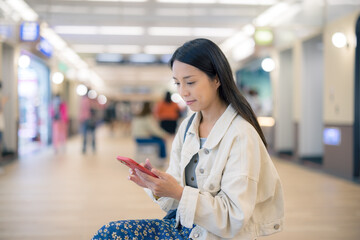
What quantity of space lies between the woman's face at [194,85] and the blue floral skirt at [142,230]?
1.62ft

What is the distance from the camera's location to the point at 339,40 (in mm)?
6352

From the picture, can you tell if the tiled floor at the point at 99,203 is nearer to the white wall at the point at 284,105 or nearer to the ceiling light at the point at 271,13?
the white wall at the point at 284,105

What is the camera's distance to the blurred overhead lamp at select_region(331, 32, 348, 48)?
625cm

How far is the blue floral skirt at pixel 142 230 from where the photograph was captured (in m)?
1.42

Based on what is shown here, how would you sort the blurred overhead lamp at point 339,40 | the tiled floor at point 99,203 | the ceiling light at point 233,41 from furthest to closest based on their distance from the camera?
the ceiling light at point 233,41 < the blurred overhead lamp at point 339,40 < the tiled floor at point 99,203

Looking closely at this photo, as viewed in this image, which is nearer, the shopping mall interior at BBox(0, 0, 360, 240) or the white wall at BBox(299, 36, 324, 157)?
the shopping mall interior at BBox(0, 0, 360, 240)

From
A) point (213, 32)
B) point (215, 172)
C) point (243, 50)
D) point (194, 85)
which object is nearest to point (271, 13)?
point (243, 50)

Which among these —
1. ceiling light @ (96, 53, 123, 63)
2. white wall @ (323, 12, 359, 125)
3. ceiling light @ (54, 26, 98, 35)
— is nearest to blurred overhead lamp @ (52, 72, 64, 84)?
ceiling light @ (54, 26, 98, 35)

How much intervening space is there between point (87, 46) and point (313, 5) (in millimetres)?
8254

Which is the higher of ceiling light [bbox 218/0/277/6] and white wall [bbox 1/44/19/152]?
ceiling light [bbox 218/0/277/6]

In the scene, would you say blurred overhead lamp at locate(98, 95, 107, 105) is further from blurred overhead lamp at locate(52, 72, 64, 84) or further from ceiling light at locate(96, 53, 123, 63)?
blurred overhead lamp at locate(52, 72, 64, 84)

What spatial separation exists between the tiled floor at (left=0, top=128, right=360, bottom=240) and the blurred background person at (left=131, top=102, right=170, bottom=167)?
734mm

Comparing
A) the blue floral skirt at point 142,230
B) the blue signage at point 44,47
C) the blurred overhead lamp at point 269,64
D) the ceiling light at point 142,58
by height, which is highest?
the ceiling light at point 142,58

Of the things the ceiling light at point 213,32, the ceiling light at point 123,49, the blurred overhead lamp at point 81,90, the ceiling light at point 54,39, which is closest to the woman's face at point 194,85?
the ceiling light at point 54,39
